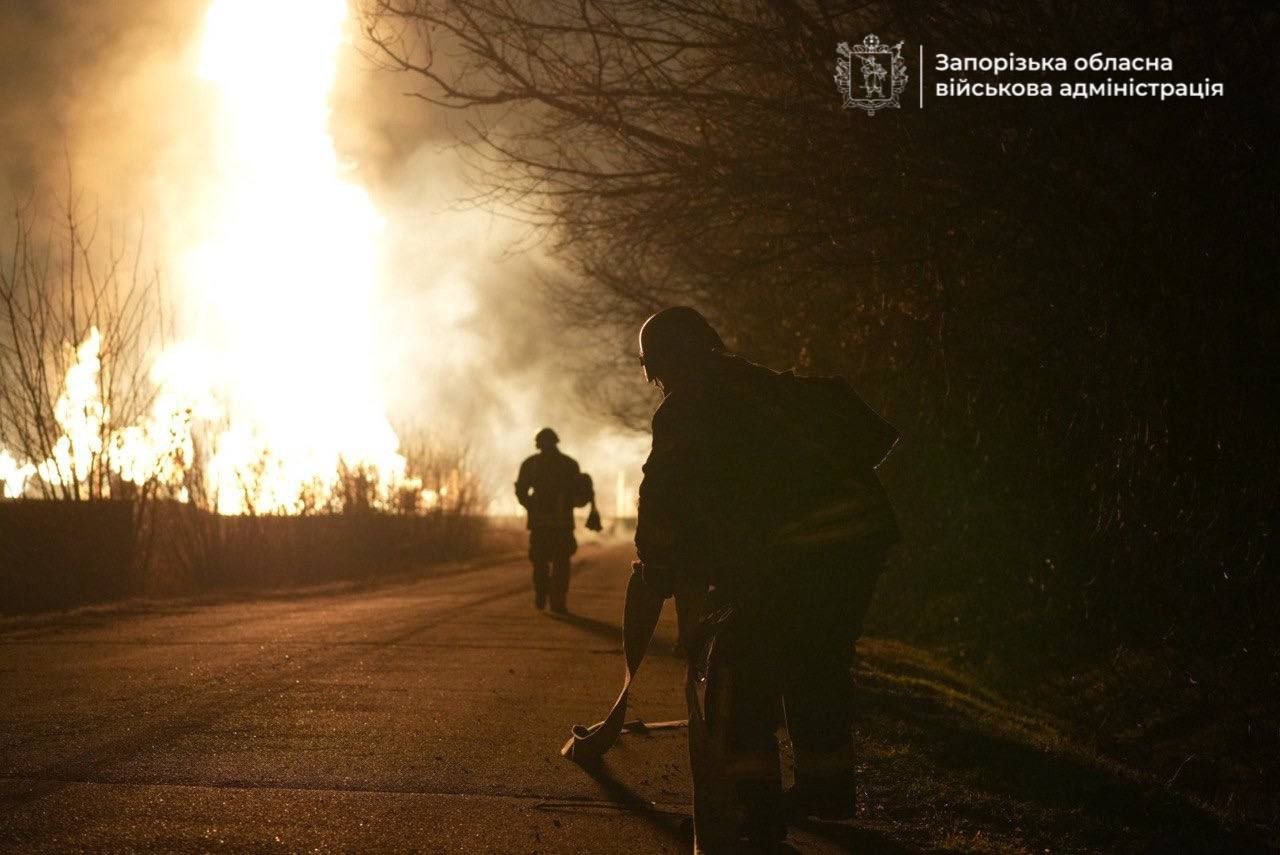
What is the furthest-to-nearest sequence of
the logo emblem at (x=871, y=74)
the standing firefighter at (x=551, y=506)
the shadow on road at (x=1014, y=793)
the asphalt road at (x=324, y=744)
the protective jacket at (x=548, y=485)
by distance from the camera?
the protective jacket at (x=548, y=485) < the standing firefighter at (x=551, y=506) < the logo emblem at (x=871, y=74) < the shadow on road at (x=1014, y=793) < the asphalt road at (x=324, y=744)

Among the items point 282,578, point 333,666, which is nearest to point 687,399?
point 333,666

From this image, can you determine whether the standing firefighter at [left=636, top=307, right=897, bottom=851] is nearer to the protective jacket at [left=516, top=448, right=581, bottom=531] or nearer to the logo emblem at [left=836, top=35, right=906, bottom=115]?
the logo emblem at [left=836, top=35, right=906, bottom=115]

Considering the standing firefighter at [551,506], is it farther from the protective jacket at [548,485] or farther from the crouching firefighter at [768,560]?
the crouching firefighter at [768,560]

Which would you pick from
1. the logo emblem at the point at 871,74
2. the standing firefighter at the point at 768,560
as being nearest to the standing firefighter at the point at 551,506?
the logo emblem at the point at 871,74

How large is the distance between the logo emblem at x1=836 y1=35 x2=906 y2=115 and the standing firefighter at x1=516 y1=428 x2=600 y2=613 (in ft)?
26.7

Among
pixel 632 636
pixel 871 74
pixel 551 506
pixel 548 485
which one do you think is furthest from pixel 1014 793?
pixel 548 485

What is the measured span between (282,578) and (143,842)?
22.3 meters

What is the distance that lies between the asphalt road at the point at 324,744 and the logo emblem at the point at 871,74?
383 centimetres

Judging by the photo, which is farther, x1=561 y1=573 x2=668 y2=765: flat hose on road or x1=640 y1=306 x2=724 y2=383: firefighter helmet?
x1=561 y1=573 x2=668 y2=765: flat hose on road

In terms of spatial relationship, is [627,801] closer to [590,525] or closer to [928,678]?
[928,678]

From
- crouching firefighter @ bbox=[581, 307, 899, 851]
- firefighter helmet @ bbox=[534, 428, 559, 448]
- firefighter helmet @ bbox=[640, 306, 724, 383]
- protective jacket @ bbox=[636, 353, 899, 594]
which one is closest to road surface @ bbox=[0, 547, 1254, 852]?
crouching firefighter @ bbox=[581, 307, 899, 851]

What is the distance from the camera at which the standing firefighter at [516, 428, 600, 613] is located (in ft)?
50.0

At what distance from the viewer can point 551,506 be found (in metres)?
15.4

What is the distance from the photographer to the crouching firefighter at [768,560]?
4.15 m
